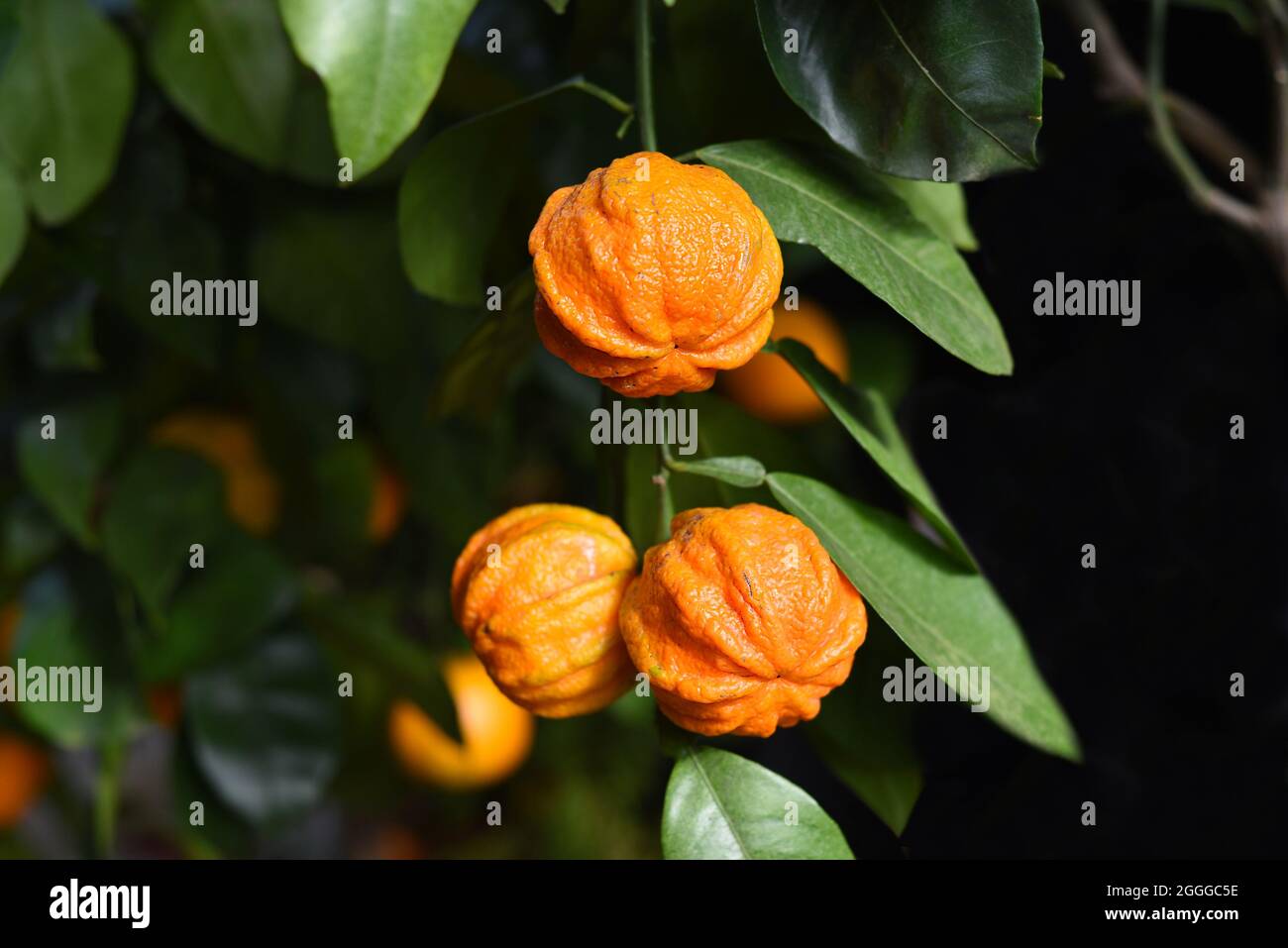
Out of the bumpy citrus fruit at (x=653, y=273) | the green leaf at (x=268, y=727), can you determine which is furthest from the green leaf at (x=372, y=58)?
the green leaf at (x=268, y=727)

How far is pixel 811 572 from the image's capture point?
1.06ft

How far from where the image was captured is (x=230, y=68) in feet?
1.76

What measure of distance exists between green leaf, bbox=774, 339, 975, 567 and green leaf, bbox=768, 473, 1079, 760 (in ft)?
0.04

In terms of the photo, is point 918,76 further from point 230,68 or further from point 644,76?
point 230,68

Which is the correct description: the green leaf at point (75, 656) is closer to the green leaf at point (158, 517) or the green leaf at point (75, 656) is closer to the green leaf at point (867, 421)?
the green leaf at point (158, 517)

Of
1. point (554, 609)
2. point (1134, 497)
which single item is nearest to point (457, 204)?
point (554, 609)

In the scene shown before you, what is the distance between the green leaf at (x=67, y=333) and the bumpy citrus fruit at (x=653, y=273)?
14.9 inches

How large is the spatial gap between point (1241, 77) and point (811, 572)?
50 cm

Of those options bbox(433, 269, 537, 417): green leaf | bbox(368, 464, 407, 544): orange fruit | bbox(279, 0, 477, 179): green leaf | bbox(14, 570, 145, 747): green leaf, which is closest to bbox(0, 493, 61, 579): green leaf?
bbox(14, 570, 145, 747): green leaf

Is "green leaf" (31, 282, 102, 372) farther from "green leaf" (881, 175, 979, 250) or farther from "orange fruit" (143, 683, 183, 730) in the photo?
"green leaf" (881, 175, 979, 250)

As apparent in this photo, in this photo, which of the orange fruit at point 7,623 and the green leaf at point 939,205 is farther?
the orange fruit at point 7,623

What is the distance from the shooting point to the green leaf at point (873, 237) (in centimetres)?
35

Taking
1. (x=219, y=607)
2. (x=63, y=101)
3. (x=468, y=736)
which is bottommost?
(x=468, y=736)

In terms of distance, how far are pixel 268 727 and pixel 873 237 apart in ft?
1.43
